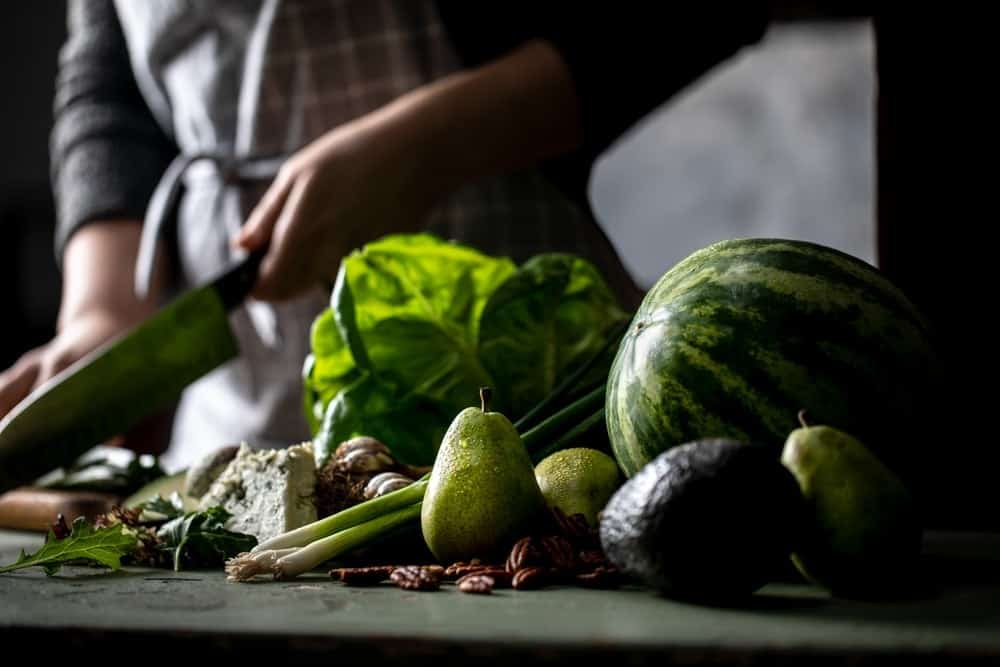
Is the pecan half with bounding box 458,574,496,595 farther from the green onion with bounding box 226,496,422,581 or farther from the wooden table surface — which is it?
the green onion with bounding box 226,496,422,581

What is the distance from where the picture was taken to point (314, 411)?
1.41 m

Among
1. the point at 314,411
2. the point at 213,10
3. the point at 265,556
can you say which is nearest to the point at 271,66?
the point at 213,10

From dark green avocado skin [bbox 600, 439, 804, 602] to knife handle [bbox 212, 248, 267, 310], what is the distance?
87 cm

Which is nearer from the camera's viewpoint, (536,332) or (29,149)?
(536,332)

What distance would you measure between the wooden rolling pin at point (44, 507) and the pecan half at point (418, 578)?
606 mm

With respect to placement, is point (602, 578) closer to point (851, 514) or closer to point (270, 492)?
point (851, 514)

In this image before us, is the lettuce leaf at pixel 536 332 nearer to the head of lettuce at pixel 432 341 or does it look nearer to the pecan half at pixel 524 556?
the head of lettuce at pixel 432 341

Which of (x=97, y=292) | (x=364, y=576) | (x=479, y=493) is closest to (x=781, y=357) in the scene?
(x=479, y=493)

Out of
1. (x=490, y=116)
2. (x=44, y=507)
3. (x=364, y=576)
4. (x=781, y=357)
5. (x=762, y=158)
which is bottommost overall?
(x=762, y=158)

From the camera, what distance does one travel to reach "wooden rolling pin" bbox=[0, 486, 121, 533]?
4.28 ft

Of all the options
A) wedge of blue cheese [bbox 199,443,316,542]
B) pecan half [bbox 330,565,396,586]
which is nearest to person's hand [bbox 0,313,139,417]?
wedge of blue cheese [bbox 199,443,316,542]

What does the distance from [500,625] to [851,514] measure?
0.79ft

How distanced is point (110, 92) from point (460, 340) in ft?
4.12

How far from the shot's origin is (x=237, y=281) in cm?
147
